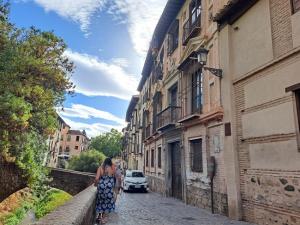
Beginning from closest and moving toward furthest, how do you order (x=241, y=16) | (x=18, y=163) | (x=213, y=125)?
(x=241, y=16) → (x=213, y=125) → (x=18, y=163)

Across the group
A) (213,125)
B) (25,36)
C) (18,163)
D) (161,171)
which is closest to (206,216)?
(213,125)

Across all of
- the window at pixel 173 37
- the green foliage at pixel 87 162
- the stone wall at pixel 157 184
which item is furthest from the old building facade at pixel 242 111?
the green foliage at pixel 87 162

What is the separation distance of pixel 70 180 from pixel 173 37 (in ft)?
47.5

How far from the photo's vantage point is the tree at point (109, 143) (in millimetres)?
69562

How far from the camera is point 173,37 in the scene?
659 inches

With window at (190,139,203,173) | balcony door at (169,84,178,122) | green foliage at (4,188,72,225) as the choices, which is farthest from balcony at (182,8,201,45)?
green foliage at (4,188,72,225)

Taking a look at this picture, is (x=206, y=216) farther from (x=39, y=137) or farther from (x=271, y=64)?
(x=39, y=137)

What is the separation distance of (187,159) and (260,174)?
17.7 feet

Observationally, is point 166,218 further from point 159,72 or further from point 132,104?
point 132,104

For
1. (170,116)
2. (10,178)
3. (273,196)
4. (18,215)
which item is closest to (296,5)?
(273,196)

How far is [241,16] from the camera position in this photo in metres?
8.66

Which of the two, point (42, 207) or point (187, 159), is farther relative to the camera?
point (42, 207)

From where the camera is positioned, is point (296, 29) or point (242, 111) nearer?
point (296, 29)

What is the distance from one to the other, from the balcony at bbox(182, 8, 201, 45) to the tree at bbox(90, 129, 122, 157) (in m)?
56.7
